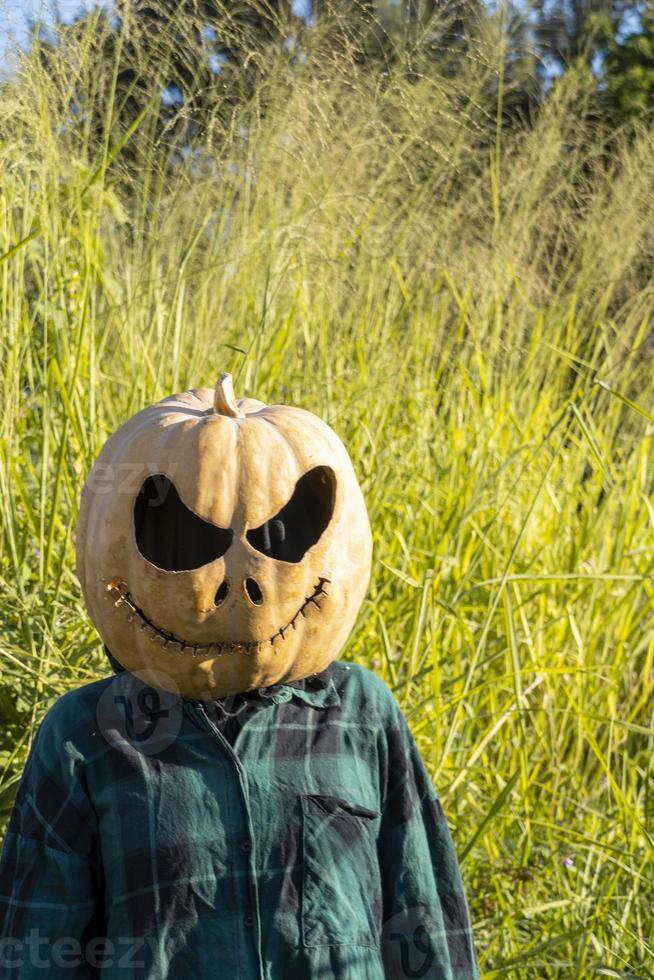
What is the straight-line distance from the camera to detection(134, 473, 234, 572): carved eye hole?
1443mm

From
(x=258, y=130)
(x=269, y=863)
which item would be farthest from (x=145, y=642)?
(x=258, y=130)

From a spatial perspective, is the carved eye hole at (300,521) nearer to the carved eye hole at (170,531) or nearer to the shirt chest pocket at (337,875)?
the carved eye hole at (170,531)

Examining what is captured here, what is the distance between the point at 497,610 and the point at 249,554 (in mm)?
1633

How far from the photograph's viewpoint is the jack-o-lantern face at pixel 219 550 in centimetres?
139

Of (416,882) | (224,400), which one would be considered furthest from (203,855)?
(224,400)

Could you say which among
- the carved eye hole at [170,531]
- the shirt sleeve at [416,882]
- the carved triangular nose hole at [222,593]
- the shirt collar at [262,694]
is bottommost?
the shirt sleeve at [416,882]

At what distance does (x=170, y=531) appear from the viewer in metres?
1.47

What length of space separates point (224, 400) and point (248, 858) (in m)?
0.56

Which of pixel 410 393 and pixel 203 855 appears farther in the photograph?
pixel 410 393

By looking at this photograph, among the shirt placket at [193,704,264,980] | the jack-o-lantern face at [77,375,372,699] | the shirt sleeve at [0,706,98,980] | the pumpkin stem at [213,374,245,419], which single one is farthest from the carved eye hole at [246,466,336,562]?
the shirt sleeve at [0,706,98,980]

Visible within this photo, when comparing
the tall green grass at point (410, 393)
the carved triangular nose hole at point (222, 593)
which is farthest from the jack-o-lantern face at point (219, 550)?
the tall green grass at point (410, 393)

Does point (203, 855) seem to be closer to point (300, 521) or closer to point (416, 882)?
point (416, 882)

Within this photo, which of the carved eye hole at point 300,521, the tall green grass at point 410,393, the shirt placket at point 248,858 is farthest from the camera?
the tall green grass at point 410,393

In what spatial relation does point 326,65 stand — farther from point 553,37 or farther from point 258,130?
point 553,37
